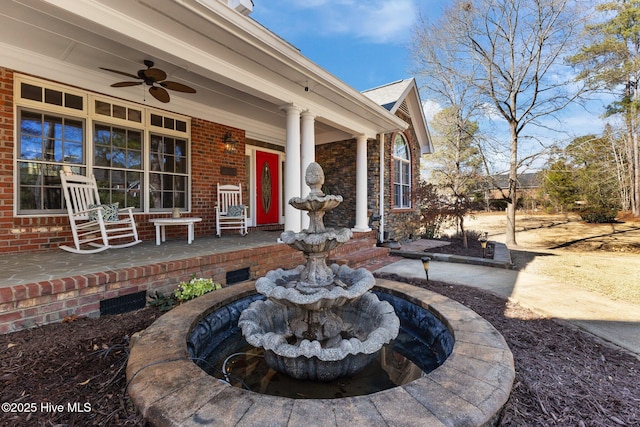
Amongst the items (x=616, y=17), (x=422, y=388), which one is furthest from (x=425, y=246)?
(x=616, y=17)

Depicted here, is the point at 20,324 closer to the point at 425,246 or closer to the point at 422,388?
the point at 422,388

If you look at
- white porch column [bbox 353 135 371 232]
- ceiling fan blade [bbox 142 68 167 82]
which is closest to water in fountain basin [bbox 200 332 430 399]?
ceiling fan blade [bbox 142 68 167 82]

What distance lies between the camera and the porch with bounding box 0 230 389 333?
2.23m

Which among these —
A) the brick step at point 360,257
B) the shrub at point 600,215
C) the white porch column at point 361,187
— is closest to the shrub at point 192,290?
the brick step at point 360,257

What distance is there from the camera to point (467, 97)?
11992 millimetres

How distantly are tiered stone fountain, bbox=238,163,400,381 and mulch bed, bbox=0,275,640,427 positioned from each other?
731 millimetres

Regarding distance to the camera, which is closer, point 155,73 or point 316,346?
point 316,346

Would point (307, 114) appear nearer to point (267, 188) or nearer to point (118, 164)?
point (267, 188)

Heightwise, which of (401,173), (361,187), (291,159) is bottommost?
(361,187)

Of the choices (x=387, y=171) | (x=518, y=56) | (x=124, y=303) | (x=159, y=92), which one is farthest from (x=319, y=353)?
(x=518, y=56)

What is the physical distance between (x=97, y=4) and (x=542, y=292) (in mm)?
5927

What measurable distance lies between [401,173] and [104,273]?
8.09m

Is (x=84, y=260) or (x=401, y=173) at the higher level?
(x=401, y=173)

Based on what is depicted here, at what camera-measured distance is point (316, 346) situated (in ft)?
5.25
